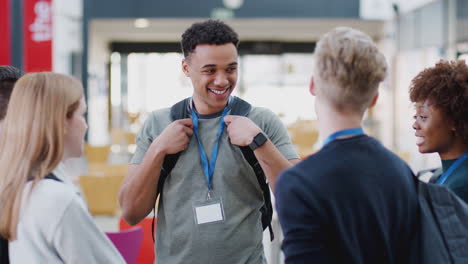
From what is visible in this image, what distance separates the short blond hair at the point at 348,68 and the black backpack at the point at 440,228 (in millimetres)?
270

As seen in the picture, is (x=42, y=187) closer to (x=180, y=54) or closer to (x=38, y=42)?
(x=38, y=42)

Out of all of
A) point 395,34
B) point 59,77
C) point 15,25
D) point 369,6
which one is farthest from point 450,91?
point 395,34

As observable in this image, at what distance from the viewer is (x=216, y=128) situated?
6.40 feet

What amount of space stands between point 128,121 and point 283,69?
5512mm

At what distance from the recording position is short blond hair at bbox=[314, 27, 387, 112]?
1.29 m

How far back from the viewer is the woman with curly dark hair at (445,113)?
1823 mm

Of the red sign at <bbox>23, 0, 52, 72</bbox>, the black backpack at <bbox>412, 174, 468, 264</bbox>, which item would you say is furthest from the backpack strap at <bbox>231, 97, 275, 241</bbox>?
the red sign at <bbox>23, 0, 52, 72</bbox>

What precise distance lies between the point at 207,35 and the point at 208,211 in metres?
0.57

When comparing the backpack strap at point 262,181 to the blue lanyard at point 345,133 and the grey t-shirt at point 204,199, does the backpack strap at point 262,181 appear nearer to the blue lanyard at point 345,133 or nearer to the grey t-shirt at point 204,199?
the grey t-shirt at point 204,199

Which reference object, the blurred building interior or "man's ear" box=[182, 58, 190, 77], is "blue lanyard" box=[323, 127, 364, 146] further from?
the blurred building interior

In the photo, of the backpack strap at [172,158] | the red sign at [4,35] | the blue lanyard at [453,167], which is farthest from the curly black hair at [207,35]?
the red sign at [4,35]

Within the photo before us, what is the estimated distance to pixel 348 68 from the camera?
1.28 meters

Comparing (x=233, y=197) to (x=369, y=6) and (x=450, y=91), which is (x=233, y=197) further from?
(x=369, y=6)

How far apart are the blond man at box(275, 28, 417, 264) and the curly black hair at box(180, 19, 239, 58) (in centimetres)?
65
